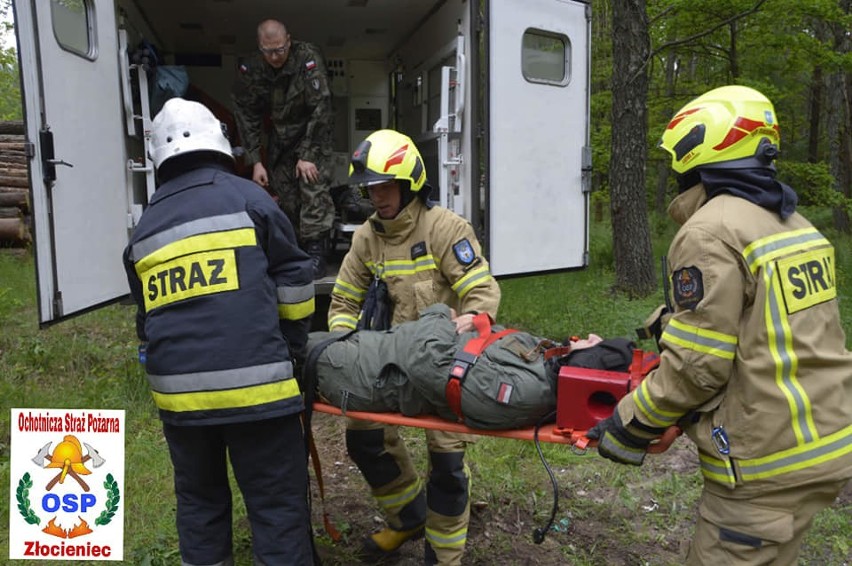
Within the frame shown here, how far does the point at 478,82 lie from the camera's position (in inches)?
189

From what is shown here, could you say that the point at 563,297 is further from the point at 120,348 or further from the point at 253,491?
the point at 253,491

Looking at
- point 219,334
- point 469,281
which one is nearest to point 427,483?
point 469,281

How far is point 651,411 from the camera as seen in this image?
200 centimetres

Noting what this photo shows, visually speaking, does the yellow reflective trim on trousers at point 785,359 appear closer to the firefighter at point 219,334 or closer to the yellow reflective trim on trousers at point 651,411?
the yellow reflective trim on trousers at point 651,411

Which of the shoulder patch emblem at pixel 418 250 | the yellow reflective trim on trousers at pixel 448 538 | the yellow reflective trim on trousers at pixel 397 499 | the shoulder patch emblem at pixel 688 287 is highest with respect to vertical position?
the shoulder patch emblem at pixel 418 250

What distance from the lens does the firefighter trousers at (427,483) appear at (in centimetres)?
292

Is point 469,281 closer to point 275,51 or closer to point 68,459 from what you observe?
point 68,459

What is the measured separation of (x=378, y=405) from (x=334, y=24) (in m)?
4.93

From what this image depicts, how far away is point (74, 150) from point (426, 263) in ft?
6.93

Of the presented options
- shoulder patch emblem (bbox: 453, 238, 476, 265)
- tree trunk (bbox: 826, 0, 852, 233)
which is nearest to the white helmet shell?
shoulder patch emblem (bbox: 453, 238, 476, 265)

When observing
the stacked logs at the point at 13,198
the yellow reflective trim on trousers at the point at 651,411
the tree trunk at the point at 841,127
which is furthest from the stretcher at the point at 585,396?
the tree trunk at the point at 841,127

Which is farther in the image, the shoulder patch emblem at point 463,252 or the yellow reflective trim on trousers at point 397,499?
the yellow reflective trim on trousers at point 397,499

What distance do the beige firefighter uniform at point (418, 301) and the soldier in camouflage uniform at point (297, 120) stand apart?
Result: 2145 mm

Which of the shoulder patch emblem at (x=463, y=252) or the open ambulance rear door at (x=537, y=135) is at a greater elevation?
the open ambulance rear door at (x=537, y=135)
